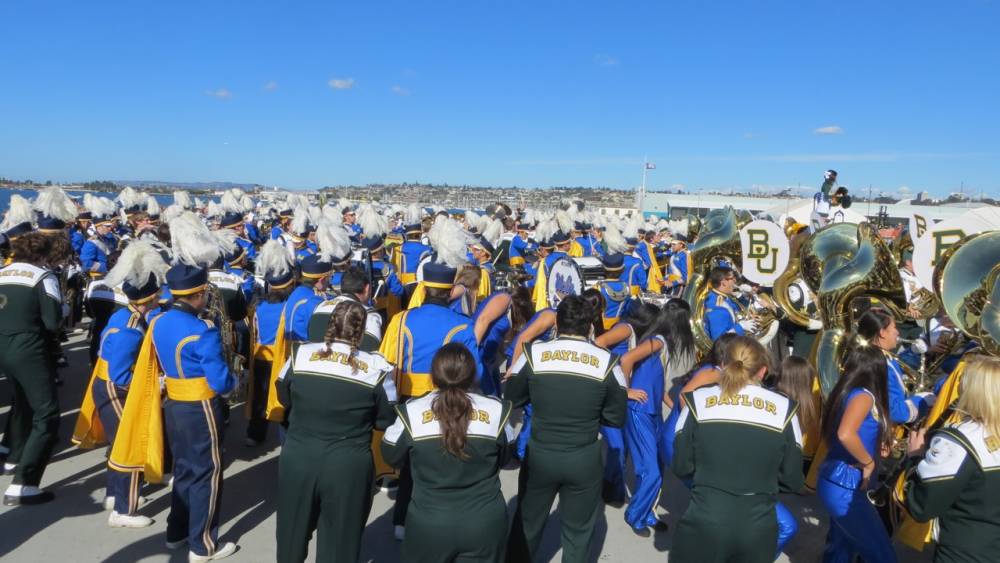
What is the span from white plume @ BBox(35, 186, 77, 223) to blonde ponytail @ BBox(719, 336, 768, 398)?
10.8m

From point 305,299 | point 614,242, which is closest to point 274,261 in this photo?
point 305,299

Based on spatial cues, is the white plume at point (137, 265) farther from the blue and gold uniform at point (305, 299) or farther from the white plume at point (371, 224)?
the white plume at point (371, 224)

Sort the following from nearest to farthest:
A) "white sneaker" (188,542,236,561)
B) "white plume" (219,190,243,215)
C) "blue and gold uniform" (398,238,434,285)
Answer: "white sneaker" (188,542,236,561) → "blue and gold uniform" (398,238,434,285) → "white plume" (219,190,243,215)

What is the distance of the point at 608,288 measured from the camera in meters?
6.35

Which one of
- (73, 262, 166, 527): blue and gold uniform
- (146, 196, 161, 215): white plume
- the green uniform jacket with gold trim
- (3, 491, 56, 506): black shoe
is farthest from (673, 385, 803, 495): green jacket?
(146, 196, 161, 215): white plume

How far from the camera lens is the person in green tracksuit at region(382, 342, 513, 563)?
271 centimetres

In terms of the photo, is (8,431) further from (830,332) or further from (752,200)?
(752,200)

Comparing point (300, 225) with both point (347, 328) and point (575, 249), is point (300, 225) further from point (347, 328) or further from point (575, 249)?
point (347, 328)

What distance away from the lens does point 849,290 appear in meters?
5.02

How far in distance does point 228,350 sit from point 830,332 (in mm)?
4476

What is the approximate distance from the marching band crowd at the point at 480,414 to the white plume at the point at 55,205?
17.9ft

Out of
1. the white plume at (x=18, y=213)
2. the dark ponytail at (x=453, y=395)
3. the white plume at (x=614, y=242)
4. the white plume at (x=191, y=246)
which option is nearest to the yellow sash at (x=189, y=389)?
the white plume at (x=191, y=246)

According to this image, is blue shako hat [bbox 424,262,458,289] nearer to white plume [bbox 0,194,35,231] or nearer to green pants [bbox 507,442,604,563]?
green pants [bbox 507,442,604,563]

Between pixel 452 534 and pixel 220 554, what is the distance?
6.68ft
